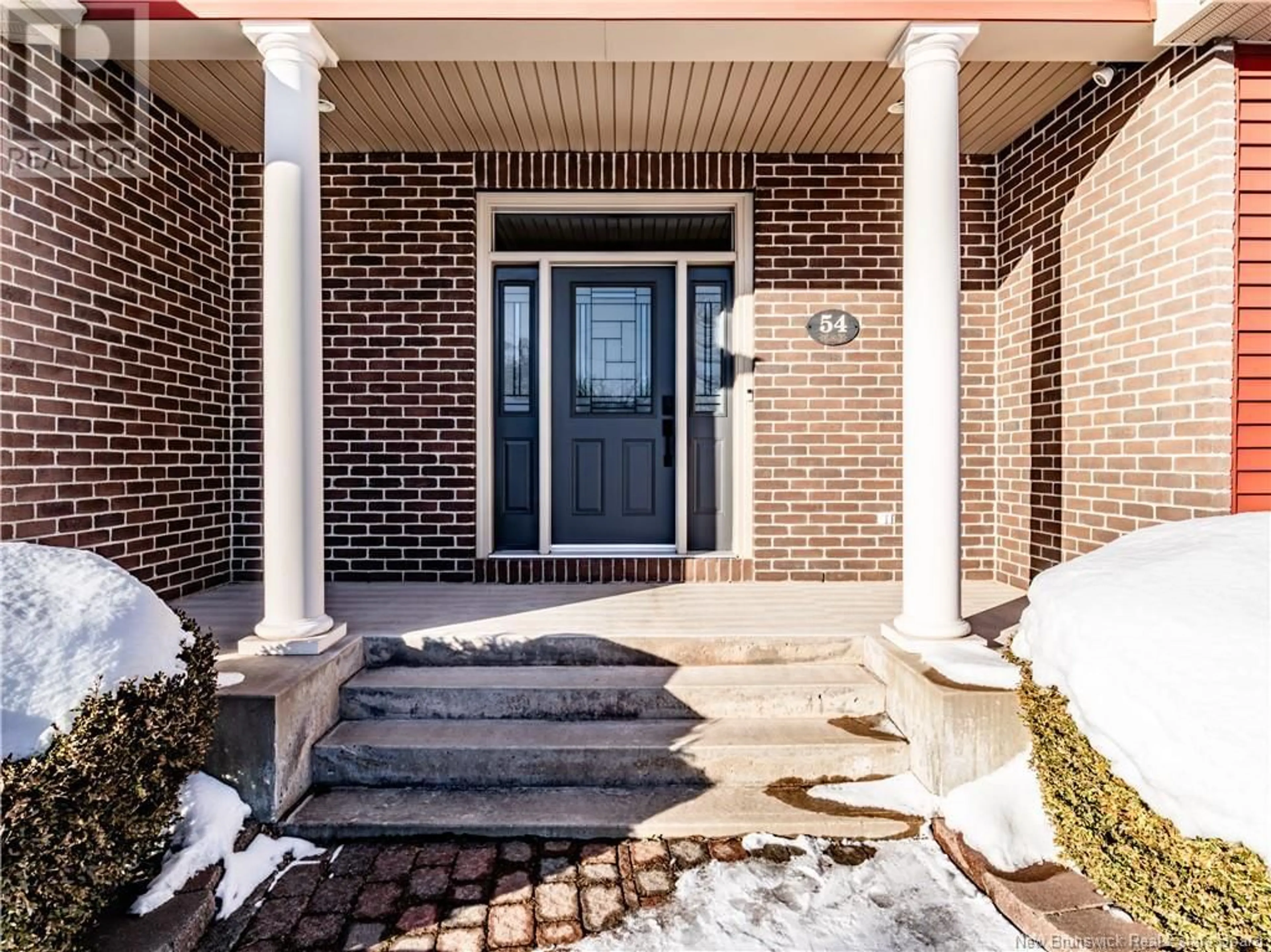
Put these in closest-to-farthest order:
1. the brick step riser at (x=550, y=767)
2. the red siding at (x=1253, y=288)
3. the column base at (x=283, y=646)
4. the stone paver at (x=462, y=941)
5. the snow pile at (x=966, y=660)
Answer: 1. the stone paver at (x=462, y=941)
2. the snow pile at (x=966, y=660)
3. the brick step riser at (x=550, y=767)
4. the column base at (x=283, y=646)
5. the red siding at (x=1253, y=288)

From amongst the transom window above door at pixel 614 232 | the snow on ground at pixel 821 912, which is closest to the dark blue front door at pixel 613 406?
the transom window above door at pixel 614 232

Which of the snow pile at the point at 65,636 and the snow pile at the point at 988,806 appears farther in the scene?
the snow pile at the point at 988,806

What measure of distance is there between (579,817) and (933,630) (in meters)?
1.50

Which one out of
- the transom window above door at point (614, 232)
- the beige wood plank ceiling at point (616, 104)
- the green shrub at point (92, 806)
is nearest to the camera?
the green shrub at point (92, 806)

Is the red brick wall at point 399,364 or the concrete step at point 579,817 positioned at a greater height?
the red brick wall at point 399,364

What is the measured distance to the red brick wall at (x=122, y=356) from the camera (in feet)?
9.43

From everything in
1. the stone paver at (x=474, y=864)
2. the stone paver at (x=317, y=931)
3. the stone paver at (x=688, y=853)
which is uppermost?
the stone paver at (x=688, y=853)

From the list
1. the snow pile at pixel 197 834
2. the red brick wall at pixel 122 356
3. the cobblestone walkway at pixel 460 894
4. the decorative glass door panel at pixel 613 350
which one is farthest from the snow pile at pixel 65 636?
the decorative glass door panel at pixel 613 350

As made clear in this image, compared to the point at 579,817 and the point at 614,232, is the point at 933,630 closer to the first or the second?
the point at 579,817

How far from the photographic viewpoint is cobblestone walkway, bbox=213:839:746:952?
1829 millimetres

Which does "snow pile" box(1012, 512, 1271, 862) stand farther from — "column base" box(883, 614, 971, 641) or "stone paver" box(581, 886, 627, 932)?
"stone paver" box(581, 886, 627, 932)

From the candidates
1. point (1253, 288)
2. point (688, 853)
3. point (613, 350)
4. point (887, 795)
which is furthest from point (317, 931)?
point (1253, 288)

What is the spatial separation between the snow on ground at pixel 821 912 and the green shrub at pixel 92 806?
1.14m

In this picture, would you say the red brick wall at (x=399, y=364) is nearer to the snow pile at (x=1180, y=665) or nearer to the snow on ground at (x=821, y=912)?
the snow on ground at (x=821, y=912)
